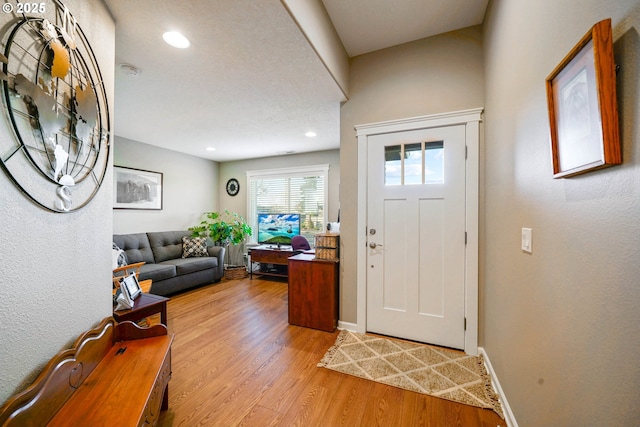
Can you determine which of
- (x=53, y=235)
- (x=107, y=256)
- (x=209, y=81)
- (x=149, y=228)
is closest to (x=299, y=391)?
(x=107, y=256)

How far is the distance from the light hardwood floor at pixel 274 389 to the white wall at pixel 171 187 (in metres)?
2.25

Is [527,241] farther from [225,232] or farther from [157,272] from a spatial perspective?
[225,232]

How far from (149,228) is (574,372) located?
5179 millimetres

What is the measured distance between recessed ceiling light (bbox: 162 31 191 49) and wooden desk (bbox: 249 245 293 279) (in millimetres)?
3246

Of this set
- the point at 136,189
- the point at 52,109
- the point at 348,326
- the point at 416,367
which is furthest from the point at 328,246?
the point at 136,189

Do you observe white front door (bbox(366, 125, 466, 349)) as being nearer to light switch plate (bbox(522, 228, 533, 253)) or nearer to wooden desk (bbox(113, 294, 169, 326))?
light switch plate (bbox(522, 228, 533, 253))

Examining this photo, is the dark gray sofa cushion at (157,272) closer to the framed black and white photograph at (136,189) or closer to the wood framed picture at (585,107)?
the framed black and white photograph at (136,189)

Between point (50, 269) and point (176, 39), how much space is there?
1599 mm

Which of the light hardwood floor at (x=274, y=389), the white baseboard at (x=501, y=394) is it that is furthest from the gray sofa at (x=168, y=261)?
the white baseboard at (x=501, y=394)

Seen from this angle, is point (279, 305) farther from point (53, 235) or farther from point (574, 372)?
point (574, 372)

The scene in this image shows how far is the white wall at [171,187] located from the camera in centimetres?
391

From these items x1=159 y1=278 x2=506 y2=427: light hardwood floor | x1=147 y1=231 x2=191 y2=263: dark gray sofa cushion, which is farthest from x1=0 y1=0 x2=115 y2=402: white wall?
x1=147 y1=231 x2=191 y2=263: dark gray sofa cushion

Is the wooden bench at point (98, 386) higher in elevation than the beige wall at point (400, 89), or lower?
lower

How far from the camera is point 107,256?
4.36 ft
